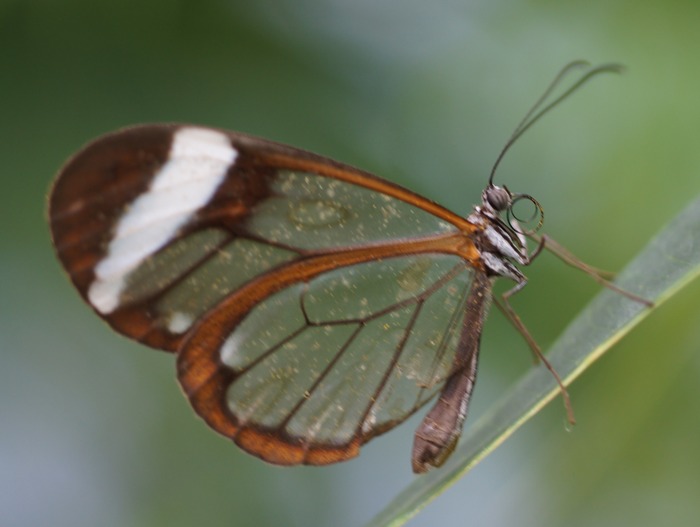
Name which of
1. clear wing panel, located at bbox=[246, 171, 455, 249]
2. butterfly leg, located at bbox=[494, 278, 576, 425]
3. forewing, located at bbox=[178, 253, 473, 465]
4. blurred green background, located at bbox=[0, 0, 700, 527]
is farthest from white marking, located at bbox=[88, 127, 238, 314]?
blurred green background, located at bbox=[0, 0, 700, 527]

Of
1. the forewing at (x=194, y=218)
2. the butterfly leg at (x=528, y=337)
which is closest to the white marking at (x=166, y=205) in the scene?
the forewing at (x=194, y=218)

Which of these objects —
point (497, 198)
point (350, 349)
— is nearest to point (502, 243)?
point (497, 198)

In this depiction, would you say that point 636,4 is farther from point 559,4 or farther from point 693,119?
point 693,119

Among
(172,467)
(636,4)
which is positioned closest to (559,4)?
(636,4)

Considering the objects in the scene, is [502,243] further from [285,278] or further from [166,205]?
[166,205]

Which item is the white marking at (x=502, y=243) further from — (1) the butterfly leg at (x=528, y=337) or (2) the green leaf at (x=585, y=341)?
(2) the green leaf at (x=585, y=341)

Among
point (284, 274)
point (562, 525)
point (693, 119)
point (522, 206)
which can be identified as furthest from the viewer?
point (522, 206)

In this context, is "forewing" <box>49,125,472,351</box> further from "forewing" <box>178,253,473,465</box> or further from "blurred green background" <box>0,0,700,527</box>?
"blurred green background" <box>0,0,700,527</box>
